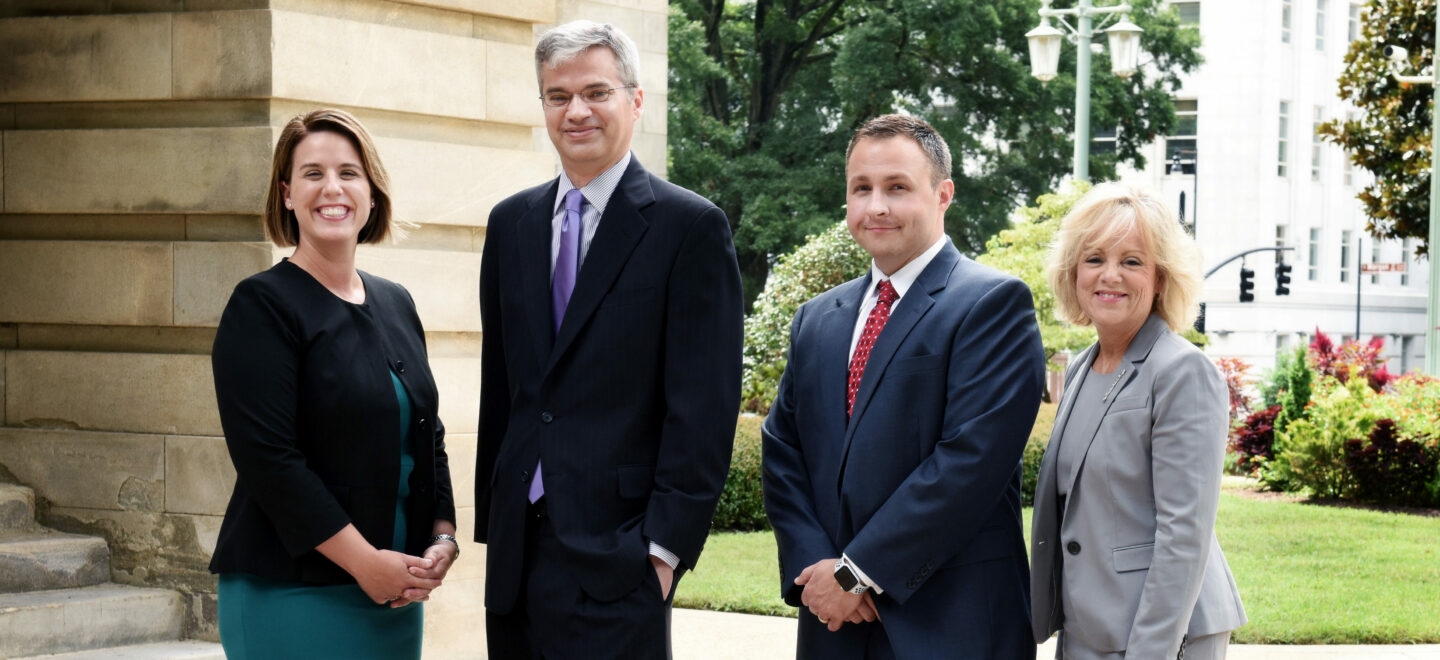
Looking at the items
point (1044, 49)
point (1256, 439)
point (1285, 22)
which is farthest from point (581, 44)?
point (1285, 22)

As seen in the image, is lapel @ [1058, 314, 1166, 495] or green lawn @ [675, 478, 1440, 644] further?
green lawn @ [675, 478, 1440, 644]

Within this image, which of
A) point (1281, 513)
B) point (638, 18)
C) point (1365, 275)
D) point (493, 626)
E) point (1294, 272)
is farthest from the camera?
point (1365, 275)

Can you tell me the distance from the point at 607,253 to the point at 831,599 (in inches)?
42.6

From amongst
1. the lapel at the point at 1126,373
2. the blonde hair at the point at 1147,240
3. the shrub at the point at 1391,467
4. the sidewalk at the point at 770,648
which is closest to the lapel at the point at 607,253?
the blonde hair at the point at 1147,240

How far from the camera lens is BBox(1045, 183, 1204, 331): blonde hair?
384 centimetres

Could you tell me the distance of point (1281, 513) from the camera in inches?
574

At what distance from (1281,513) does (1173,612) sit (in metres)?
12.0

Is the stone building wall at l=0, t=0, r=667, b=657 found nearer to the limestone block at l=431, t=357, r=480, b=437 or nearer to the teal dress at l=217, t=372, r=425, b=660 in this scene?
the limestone block at l=431, t=357, r=480, b=437

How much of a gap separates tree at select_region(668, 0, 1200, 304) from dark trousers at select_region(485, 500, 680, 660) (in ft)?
91.1

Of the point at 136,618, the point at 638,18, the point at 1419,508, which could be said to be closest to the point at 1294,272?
the point at 1419,508

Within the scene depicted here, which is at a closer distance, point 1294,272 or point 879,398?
point 879,398

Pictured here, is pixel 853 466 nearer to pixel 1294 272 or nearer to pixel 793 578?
pixel 793 578

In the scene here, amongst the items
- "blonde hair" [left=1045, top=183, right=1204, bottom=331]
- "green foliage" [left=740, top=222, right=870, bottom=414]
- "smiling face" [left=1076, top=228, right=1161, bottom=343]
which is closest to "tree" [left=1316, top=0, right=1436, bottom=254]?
"green foliage" [left=740, top=222, right=870, bottom=414]

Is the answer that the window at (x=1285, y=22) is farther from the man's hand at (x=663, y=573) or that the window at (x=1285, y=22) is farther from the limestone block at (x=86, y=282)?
the man's hand at (x=663, y=573)
